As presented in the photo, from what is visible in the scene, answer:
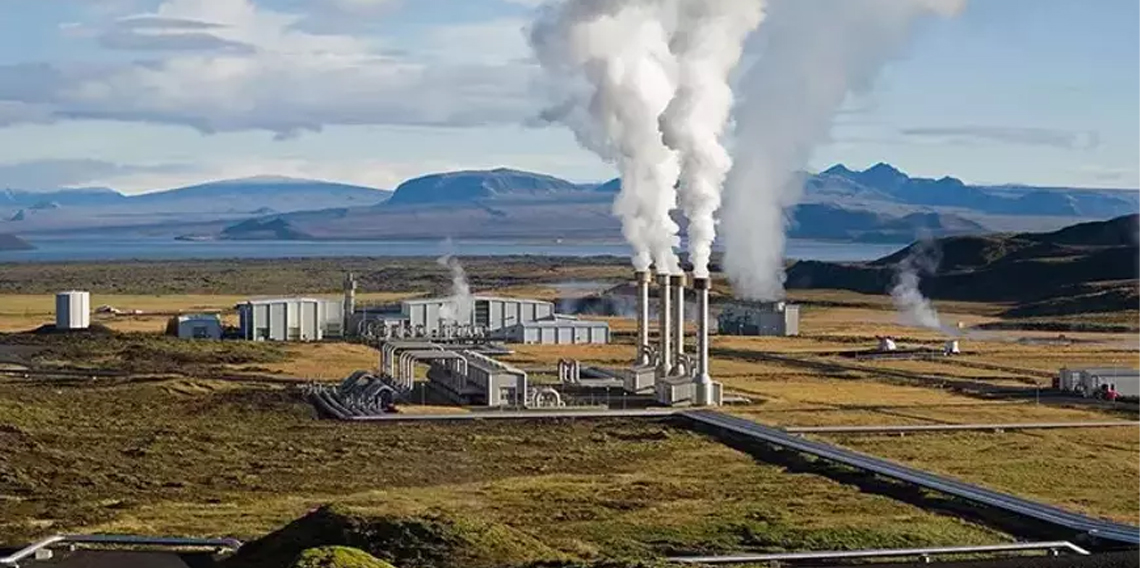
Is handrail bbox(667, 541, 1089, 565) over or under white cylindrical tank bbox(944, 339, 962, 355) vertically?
under

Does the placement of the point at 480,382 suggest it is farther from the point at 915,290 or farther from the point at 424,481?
the point at 915,290

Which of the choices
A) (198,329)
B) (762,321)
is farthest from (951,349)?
(198,329)

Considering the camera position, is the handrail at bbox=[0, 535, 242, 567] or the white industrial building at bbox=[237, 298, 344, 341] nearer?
the handrail at bbox=[0, 535, 242, 567]

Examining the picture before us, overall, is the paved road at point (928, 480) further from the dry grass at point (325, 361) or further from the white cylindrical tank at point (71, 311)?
the white cylindrical tank at point (71, 311)

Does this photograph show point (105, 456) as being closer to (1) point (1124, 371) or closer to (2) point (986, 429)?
(2) point (986, 429)

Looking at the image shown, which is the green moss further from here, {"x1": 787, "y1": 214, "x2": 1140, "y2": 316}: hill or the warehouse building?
{"x1": 787, "y1": 214, "x2": 1140, "y2": 316}: hill

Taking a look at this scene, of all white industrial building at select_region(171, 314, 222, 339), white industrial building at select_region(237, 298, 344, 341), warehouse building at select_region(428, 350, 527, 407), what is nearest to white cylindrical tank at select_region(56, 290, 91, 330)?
white industrial building at select_region(171, 314, 222, 339)

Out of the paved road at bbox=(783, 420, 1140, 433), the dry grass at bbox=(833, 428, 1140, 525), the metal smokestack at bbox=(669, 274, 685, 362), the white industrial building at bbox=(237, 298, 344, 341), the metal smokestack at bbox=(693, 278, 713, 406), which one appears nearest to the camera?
the dry grass at bbox=(833, 428, 1140, 525)
